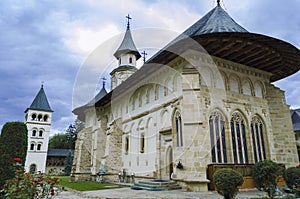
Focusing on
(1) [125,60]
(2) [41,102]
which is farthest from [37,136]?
(1) [125,60]

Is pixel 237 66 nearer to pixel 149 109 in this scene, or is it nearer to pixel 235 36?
pixel 235 36

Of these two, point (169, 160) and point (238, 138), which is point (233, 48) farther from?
point (169, 160)

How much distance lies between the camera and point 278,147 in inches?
486

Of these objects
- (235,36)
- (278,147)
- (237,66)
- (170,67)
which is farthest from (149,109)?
(278,147)

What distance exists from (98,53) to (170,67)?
3834 mm

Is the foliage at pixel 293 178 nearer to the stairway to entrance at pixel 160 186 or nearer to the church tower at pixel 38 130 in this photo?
the stairway to entrance at pixel 160 186

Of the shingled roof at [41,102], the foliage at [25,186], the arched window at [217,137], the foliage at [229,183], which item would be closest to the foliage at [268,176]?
the foliage at [229,183]

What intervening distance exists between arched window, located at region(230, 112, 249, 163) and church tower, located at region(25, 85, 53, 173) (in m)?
29.3

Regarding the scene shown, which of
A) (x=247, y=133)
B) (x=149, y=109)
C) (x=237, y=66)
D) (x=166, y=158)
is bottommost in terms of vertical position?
(x=166, y=158)

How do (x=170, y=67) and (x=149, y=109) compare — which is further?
(x=149, y=109)

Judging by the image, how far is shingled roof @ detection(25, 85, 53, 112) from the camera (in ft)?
113

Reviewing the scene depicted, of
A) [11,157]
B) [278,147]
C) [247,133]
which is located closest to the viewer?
[11,157]

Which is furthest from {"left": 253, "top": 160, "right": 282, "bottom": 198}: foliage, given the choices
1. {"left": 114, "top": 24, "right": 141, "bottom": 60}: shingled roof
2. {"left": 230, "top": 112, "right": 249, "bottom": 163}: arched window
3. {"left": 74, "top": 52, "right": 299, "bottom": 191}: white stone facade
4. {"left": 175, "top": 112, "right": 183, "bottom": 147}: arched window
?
{"left": 114, "top": 24, "right": 141, "bottom": 60}: shingled roof

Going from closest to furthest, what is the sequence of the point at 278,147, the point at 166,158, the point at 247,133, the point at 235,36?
the point at 235,36 < the point at 247,133 < the point at 166,158 < the point at 278,147
